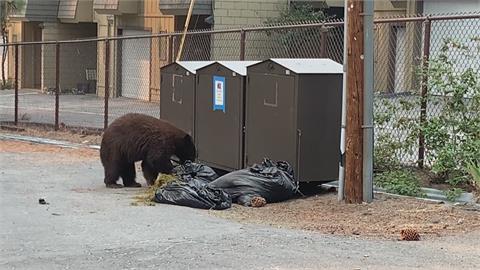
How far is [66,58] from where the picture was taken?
103 feet

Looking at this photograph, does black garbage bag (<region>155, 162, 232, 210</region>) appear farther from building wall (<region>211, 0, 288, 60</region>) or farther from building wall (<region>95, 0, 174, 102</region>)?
building wall (<region>95, 0, 174, 102</region>)

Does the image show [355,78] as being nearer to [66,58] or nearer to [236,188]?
[236,188]

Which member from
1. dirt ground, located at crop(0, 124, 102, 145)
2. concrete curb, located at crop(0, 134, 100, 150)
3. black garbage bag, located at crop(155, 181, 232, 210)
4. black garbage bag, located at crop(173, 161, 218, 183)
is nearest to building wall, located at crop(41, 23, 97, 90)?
dirt ground, located at crop(0, 124, 102, 145)

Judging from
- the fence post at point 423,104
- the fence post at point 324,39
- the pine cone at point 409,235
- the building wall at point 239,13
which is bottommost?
the pine cone at point 409,235

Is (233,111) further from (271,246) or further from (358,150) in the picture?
(271,246)

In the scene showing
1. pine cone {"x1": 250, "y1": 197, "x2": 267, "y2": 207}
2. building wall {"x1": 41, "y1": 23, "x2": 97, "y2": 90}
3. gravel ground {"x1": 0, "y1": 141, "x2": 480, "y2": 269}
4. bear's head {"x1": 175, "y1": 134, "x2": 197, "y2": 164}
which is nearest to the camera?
gravel ground {"x1": 0, "y1": 141, "x2": 480, "y2": 269}

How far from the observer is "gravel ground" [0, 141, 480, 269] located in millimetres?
6250

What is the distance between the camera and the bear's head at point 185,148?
408 inches

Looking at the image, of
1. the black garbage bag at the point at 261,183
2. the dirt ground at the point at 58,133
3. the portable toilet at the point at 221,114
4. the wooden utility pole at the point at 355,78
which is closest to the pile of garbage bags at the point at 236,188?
the black garbage bag at the point at 261,183

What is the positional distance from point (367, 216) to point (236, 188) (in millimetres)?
1726

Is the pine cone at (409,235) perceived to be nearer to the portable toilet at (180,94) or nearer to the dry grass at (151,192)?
the dry grass at (151,192)

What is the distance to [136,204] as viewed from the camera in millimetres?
9070

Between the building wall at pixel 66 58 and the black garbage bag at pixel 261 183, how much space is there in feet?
73.9

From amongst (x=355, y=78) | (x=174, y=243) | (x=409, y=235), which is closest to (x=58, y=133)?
(x=355, y=78)
